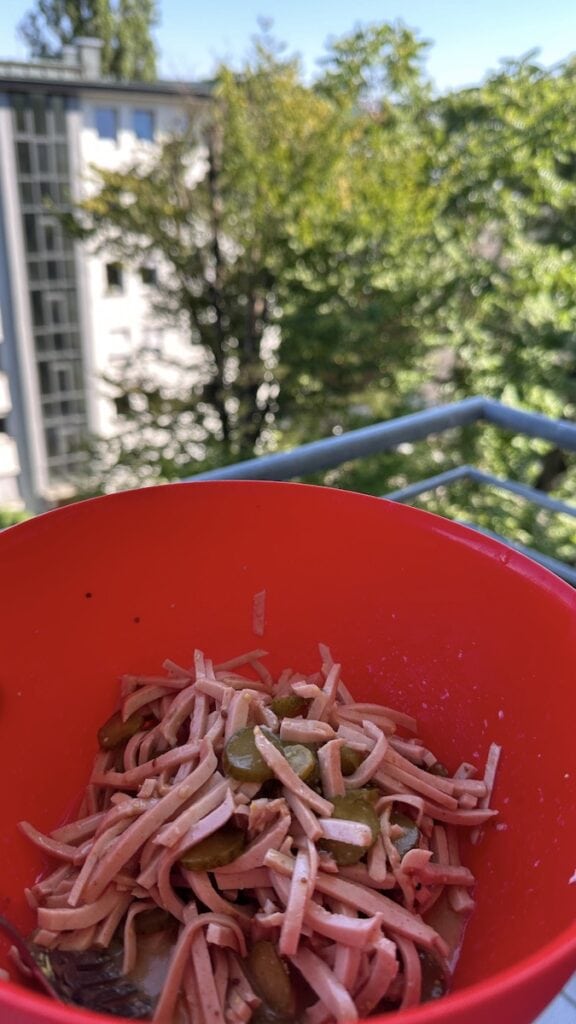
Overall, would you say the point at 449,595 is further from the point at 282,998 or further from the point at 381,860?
the point at 282,998

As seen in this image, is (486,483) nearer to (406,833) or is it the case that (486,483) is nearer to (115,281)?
(406,833)

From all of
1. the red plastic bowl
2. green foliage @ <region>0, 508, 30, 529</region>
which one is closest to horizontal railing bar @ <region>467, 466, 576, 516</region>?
the red plastic bowl

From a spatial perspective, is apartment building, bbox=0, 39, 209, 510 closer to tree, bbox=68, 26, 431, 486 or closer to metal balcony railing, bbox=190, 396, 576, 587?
tree, bbox=68, 26, 431, 486

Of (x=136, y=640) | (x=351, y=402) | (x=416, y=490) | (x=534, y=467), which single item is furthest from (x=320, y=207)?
(x=136, y=640)

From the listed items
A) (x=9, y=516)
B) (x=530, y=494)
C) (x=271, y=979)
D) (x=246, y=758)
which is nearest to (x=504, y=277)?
(x=530, y=494)

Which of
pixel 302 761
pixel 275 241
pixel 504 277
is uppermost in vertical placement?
pixel 275 241

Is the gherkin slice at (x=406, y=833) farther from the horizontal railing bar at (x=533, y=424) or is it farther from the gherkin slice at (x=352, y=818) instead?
the horizontal railing bar at (x=533, y=424)
